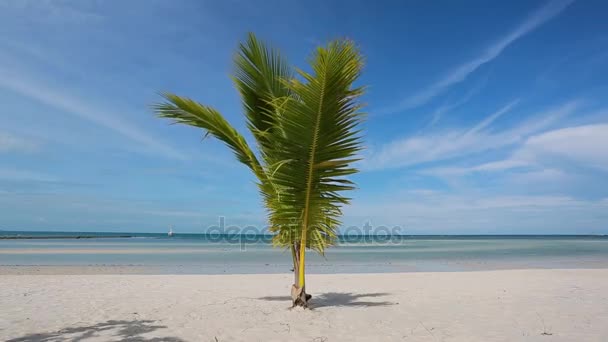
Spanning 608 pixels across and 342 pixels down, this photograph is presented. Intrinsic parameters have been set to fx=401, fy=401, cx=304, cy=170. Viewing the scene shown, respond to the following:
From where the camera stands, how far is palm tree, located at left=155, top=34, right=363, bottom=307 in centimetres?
540

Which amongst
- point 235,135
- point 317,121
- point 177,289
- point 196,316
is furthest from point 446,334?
Result: point 177,289

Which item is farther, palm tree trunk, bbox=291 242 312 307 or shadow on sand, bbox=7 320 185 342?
palm tree trunk, bbox=291 242 312 307

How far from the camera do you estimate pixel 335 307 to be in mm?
6844

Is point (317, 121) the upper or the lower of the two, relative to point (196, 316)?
upper

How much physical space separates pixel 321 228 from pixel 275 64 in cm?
282

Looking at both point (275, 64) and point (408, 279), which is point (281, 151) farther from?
point (408, 279)

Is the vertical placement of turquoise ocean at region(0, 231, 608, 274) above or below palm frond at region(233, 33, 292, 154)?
below

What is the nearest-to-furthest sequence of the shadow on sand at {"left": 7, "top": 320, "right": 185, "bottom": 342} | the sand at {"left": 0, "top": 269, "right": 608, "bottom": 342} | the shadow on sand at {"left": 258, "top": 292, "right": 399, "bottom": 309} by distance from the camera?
the shadow on sand at {"left": 7, "top": 320, "right": 185, "bottom": 342} → the sand at {"left": 0, "top": 269, "right": 608, "bottom": 342} → the shadow on sand at {"left": 258, "top": 292, "right": 399, "bottom": 309}

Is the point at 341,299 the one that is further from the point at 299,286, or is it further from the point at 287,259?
the point at 287,259

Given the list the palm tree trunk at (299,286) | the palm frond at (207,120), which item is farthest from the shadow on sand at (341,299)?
the palm frond at (207,120)

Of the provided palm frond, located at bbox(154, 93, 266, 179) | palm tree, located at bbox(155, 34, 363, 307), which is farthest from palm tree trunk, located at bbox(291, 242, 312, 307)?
palm frond, located at bbox(154, 93, 266, 179)

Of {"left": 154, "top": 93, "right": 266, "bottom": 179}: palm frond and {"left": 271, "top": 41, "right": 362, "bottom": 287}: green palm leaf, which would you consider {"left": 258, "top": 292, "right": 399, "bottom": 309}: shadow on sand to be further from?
{"left": 154, "top": 93, "right": 266, "bottom": 179}: palm frond

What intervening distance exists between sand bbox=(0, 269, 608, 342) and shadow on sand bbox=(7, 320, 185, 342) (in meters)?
0.01

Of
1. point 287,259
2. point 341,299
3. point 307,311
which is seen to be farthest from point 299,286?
point 287,259
